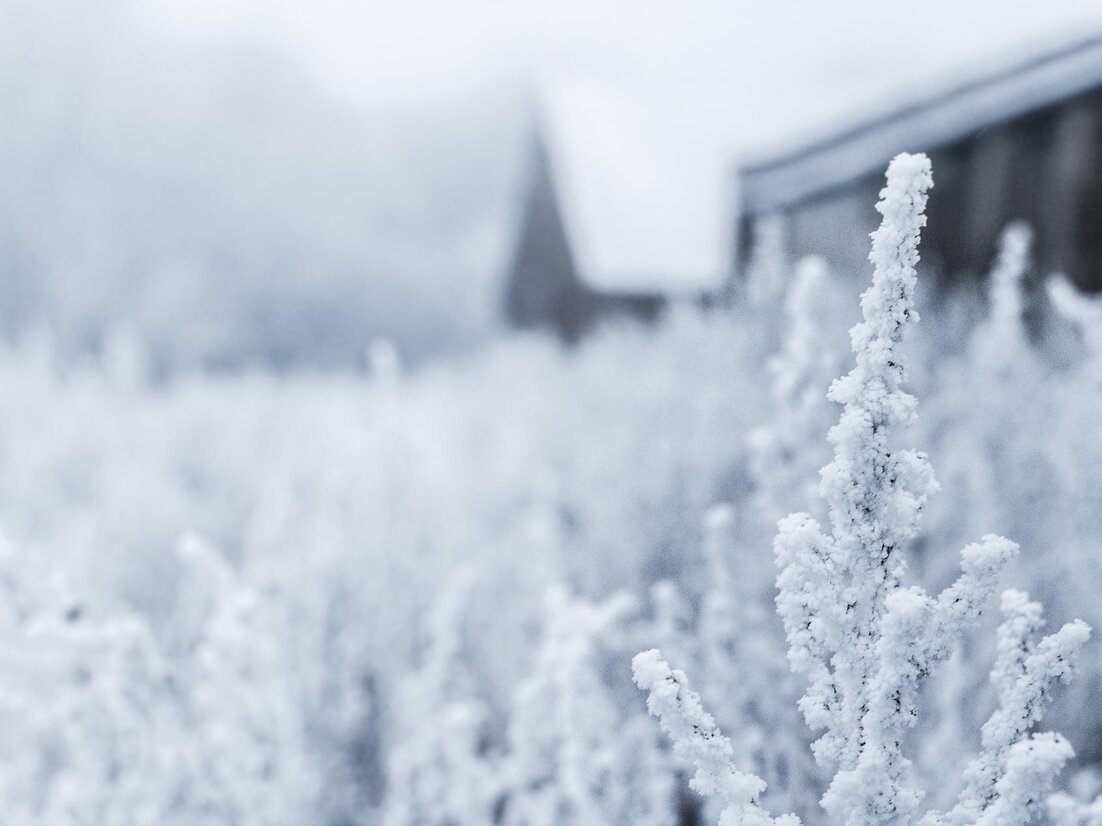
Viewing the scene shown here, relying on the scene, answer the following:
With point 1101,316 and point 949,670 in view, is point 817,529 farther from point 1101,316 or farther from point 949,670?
point 1101,316

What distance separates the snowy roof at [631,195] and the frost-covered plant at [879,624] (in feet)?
22.3

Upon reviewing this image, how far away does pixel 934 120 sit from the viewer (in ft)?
15.2

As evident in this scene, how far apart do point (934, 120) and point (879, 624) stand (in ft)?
14.2

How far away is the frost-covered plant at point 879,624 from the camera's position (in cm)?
97

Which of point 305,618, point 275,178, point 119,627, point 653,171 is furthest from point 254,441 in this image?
point 275,178

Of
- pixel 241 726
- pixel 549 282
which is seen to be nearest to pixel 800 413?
pixel 241 726

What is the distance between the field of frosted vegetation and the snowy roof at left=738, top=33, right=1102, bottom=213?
104 centimetres

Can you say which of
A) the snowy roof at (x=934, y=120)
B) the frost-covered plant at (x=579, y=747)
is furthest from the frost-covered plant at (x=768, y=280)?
the snowy roof at (x=934, y=120)

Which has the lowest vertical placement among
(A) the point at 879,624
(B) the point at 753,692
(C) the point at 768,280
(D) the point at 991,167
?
(B) the point at 753,692

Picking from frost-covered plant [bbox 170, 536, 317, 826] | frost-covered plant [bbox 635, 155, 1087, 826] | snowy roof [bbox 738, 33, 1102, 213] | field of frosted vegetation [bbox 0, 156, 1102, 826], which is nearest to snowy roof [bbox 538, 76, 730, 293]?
snowy roof [bbox 738, 33, 1102, 213]

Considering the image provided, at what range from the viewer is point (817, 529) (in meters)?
1.00

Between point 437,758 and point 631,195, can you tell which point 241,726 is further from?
point 631,195

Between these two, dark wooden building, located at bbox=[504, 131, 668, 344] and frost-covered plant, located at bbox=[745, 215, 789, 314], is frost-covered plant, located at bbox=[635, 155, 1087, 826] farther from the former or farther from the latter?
dark wooden building, located at bbox=[504, 131, 668, 344]

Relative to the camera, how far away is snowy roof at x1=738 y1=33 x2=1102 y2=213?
4.14 meters
